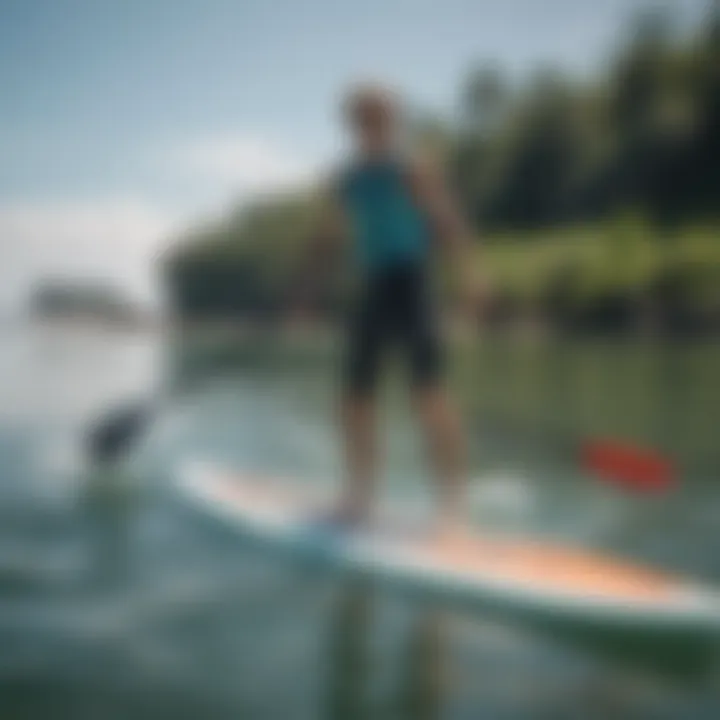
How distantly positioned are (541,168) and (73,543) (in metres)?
1.40

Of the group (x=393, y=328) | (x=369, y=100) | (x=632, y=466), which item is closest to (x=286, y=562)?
(x=393, y=328)

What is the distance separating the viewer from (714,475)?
109 inches

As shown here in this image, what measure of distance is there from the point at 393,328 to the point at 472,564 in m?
0.58

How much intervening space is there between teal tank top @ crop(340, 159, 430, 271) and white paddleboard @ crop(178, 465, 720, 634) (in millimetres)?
647

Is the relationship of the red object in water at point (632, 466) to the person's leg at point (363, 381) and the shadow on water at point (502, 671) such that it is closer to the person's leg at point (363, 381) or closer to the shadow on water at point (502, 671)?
the shadow on water at point (502, 671)

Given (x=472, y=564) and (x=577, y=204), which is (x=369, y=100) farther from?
(x=472, y=564)

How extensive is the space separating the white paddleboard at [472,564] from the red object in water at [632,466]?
0.63ft

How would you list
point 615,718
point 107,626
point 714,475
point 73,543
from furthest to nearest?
point 714,475
point 73,543
point 107,626
point 615,718

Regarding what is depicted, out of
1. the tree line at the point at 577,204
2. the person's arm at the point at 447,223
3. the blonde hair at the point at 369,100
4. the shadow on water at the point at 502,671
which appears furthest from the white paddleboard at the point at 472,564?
the blonde hair at the point at 369,100

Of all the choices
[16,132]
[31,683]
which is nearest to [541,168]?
[16,132]

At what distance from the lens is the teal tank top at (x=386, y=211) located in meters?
2.32

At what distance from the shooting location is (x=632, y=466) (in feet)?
8.51

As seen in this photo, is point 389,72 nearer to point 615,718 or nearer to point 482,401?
point 482,401

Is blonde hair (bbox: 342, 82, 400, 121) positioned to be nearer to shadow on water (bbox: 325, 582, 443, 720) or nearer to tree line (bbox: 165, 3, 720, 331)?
tree line (bbox: 165, 3, 720, 331)
